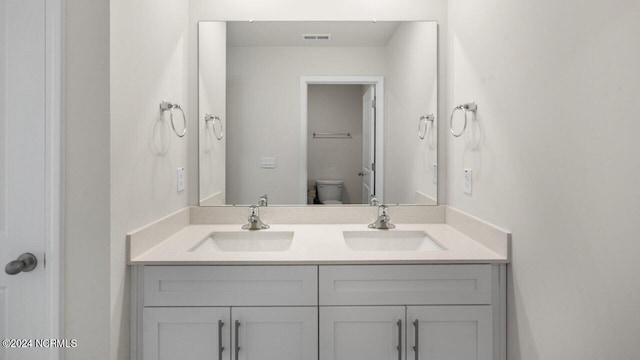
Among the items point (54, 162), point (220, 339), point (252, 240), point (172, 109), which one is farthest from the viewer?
point (252, 240)

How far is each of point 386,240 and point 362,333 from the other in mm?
607

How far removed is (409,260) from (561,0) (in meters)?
0.98

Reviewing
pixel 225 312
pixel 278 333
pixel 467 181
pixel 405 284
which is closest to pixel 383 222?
pixel 467 181

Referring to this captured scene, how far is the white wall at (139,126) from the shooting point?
4.40 feet

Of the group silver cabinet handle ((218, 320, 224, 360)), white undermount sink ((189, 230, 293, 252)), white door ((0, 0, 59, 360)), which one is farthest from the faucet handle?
white door ((0, 0, 59, 360))

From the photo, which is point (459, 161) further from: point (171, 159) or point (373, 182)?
point (171, 159)

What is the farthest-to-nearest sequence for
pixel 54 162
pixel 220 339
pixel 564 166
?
1. pixel 220 339
2. pixel 54 162
3. pixel 564 166

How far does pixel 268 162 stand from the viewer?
220cm

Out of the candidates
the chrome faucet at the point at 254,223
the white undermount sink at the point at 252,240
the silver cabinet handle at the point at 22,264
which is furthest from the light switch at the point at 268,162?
the silver cabinet handle at the point at 22,264

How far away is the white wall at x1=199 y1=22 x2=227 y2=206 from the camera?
2.15 m

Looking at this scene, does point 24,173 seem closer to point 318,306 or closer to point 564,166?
point 318,306

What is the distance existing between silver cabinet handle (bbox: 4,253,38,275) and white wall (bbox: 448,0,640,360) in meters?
1.65

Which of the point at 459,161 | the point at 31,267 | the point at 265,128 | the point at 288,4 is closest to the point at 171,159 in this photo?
the point at 265,128

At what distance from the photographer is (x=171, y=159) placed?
1866 millimetres
